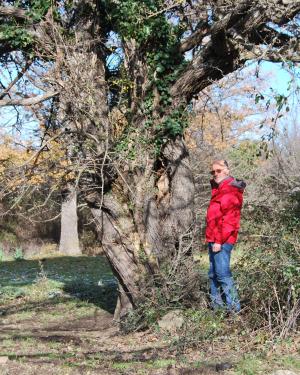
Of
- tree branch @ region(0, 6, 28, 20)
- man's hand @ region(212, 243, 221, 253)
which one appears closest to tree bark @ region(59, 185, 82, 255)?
tree branch @ region(0, 6, 28, 20)

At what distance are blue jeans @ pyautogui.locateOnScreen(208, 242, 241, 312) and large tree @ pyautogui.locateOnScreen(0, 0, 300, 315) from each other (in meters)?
0.58

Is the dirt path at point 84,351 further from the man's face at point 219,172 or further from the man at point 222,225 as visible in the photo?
the man's face at point 219,172

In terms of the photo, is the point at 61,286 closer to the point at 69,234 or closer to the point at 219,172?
the point at 219,172

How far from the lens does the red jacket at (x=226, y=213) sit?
292 inches

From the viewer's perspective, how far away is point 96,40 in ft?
28.9

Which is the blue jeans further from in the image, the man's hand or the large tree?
the large tree

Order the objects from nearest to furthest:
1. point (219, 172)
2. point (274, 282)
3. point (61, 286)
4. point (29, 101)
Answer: point (274, 282)
point (219, 172)
point (29, 101)
point (61, 286)

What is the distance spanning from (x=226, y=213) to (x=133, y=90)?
8.42 feet

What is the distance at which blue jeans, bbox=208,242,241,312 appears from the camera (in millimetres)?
7012

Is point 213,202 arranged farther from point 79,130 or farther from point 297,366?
point 297,366

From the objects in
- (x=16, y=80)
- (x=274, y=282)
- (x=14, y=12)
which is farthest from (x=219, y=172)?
(x=14, y=12)

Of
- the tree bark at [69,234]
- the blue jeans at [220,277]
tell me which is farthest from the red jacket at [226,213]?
the tree bark at [69,234]

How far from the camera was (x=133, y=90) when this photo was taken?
8.79 meters

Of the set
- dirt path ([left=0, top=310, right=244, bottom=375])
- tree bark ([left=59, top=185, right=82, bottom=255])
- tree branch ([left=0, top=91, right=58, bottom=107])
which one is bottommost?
dirt path ([left=0, top=310, right=244, bottom=375])
